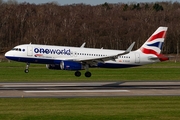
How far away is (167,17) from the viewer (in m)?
186

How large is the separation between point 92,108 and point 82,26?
4993 inches

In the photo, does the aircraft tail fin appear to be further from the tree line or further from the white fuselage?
the tree line

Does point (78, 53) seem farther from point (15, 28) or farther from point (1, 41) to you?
point (15, 28)

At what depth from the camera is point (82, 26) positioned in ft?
525

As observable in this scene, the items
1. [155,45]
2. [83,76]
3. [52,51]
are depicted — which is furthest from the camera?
[83,76]

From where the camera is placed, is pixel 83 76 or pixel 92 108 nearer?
pixel 92 108

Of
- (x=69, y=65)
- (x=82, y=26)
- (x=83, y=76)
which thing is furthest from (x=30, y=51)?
(x=82, y=26)

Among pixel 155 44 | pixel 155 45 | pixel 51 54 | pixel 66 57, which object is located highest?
pixel 155 44

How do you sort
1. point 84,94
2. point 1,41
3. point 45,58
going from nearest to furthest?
point 84,94, point 45,58, point 1,41

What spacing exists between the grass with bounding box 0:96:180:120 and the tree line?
97550mm

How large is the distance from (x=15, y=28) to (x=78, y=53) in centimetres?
10345

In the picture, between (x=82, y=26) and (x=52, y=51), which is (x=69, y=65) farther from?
(x=82, y=26)

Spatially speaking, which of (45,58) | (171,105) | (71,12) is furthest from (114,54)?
(71,12)

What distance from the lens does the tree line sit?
143500 mm
